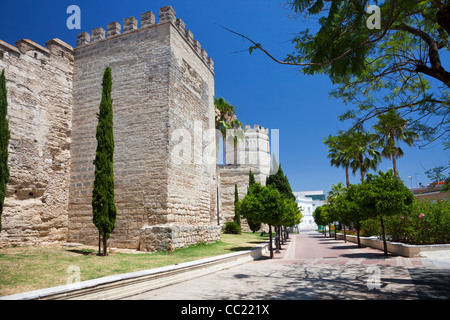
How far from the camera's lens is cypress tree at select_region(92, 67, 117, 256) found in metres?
9.61

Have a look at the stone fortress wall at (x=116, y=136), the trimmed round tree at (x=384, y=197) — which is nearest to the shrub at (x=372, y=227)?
the trimmed round tree at (x=384, y=197)

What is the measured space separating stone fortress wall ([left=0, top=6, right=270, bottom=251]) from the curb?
3.76 m

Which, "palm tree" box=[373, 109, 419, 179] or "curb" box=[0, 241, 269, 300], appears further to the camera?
"palm tree" box=[373, 109, 419, 179]

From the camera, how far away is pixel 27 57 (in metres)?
11.7

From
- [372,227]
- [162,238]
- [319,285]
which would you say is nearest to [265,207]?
[162,238]

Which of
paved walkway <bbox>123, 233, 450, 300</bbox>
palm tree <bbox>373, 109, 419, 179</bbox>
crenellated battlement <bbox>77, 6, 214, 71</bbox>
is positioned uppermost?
crenellated battlement <bbox>77, 6, 214, 71</bbox>

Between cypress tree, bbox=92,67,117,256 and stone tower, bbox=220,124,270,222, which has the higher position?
stone tower, bbox=220,124,270,222

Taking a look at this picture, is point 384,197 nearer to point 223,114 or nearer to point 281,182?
point 223,114

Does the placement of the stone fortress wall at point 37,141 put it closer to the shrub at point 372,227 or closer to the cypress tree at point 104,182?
the cypress tree at point 104,182

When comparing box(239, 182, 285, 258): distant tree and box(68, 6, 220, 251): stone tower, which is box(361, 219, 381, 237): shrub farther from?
box(68, 6, 220, 251): stone tower

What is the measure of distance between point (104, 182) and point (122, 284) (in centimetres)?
485

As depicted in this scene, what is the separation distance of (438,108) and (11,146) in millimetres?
12578

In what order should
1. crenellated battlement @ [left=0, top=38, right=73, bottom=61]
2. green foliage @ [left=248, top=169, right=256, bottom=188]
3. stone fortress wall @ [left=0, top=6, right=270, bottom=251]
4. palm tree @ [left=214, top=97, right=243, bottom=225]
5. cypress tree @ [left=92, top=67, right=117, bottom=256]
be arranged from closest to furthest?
1. cypress tree @ [left=92, top=67, right=117, bottom=256]
2. crenellated battlement @ [left=0, top=38, right=73, bottom=61]
3. stone fortress wall @ [left=0, top=6, right=270, bottom=251]
4. palm tree @ [left=214, top=97, right=243, bottom=225]
5. green foliage @ [left=248, top=169, right=256, bottom=188]

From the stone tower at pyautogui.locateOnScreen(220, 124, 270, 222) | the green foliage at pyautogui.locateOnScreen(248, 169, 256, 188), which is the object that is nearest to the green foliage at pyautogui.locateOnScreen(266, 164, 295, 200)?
the green foliage at pyautogui.locateOnScreen(248, 169, 256, 188)
